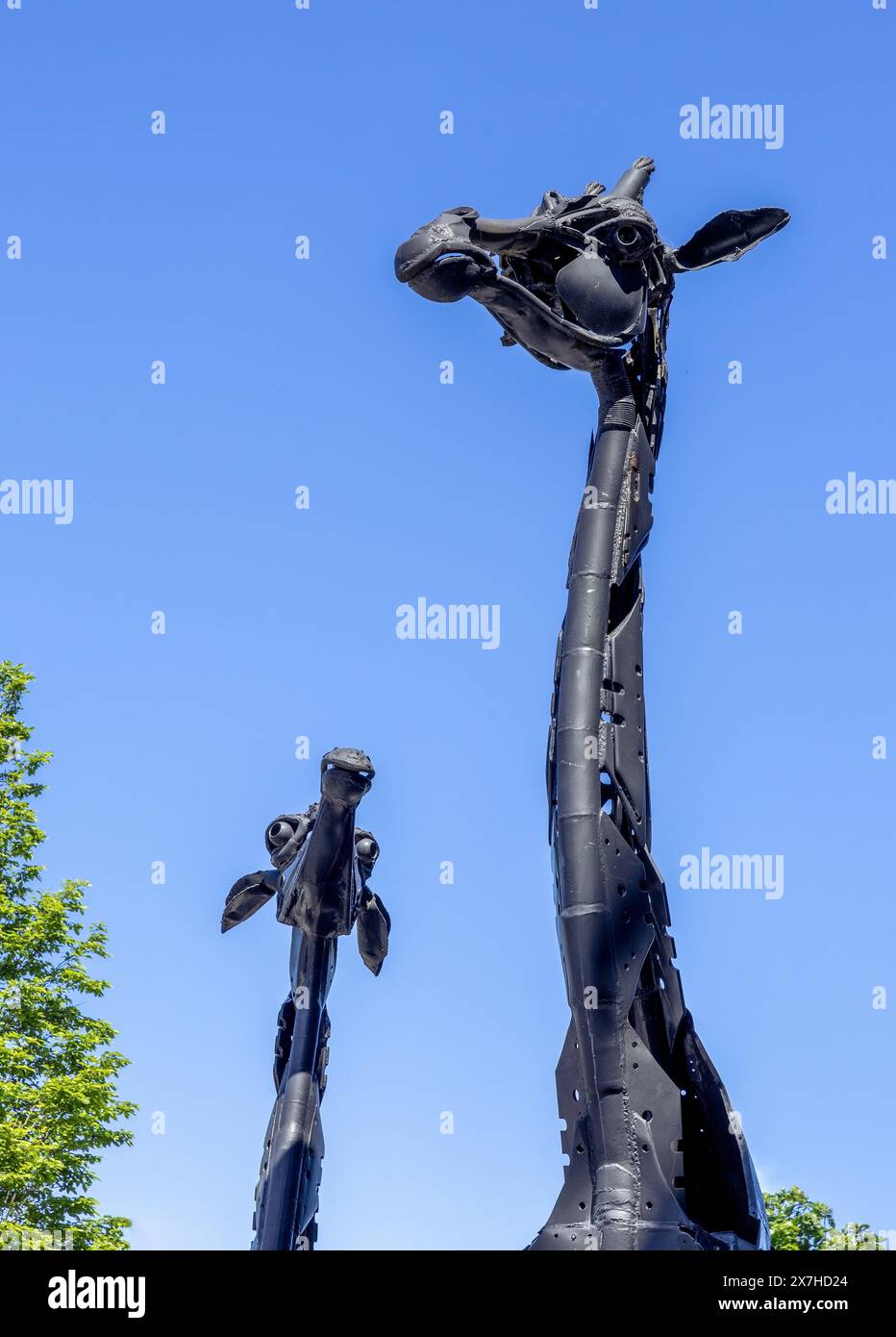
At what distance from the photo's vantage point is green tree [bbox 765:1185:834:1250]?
A: 86.3ft

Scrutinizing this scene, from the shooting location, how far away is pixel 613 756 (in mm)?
8594

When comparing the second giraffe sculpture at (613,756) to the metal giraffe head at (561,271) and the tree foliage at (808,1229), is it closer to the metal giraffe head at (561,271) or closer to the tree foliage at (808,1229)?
the metal giraffe head at (561,271)

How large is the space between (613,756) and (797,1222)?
2024cm

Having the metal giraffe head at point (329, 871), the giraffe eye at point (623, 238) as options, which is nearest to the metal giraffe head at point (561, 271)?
the giraffe eye at point (623, 238)

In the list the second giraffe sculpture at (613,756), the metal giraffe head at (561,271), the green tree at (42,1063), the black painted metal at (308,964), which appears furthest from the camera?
the green tree at (42,1063)

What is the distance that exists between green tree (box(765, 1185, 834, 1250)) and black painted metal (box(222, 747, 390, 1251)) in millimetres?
15782

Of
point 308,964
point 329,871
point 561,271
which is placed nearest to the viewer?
point 561,271

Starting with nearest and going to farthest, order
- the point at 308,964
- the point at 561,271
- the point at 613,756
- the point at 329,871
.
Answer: the point at 613,756
the point at 561,271
the point at 329,871
the point at 308,964

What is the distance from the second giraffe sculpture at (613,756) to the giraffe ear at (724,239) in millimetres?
10

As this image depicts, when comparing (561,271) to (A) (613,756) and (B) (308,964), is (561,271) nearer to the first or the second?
(A) (613,756)

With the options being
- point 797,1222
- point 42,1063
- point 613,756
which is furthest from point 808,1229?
point 613,756

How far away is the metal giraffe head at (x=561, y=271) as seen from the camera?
908 centimetres
